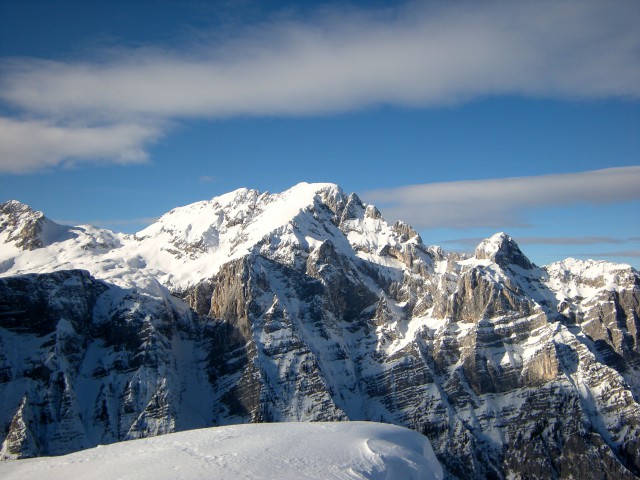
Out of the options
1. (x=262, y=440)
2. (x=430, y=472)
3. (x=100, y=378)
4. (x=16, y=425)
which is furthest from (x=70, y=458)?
(x=100, y=378)

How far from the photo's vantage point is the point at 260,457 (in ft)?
173

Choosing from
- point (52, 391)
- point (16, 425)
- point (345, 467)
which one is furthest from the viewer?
point (52, 391)

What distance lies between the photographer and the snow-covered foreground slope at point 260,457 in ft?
163

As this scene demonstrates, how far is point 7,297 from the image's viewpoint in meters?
195

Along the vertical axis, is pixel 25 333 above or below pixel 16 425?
above

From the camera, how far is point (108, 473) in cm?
5112

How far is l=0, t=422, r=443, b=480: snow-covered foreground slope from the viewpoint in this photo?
4975 centimetres

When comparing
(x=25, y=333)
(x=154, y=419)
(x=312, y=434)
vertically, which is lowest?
(x=154, y=419)

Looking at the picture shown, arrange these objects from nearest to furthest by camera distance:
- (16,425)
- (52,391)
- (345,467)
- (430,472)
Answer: (345,467)
(430,472)
(16,425)
(52,391)

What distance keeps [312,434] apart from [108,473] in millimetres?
18381

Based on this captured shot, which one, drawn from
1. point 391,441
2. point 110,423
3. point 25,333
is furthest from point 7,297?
point 391,441

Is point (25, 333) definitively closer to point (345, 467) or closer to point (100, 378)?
point (100, 378)

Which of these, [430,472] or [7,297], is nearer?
[430,472]

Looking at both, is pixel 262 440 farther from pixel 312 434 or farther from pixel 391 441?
pixel 391 441
